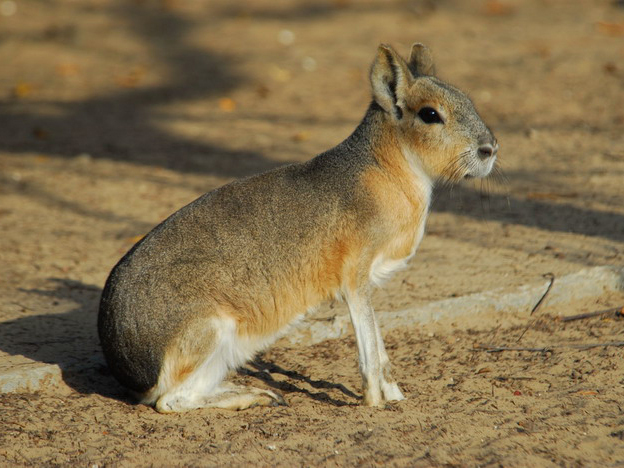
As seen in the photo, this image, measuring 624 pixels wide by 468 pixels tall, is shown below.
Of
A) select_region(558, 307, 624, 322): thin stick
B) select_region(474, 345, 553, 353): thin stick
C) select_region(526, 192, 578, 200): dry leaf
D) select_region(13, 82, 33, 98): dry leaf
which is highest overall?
select_region(526, 192, 578, 200): dry leaf

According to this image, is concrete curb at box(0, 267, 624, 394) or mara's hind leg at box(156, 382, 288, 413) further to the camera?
concrete curb at box(0, 267, 624, 394)

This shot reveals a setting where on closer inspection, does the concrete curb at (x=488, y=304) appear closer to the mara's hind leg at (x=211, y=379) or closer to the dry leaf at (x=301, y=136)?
the mara's hind leg at (x=211, y=379)

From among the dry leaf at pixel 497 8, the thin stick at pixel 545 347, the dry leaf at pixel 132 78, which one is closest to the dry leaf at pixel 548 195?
the thin stick at pixel 545 347

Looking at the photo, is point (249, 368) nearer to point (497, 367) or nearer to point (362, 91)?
point (497, 367)

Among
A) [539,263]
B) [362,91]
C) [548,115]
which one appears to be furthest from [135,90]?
[539,263]

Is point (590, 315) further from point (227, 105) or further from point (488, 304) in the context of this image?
point (227, 105)

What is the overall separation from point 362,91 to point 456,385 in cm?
607

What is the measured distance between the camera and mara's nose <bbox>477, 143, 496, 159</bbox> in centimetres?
396

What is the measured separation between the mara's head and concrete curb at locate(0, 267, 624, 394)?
1145mm

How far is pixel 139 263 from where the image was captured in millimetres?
4070

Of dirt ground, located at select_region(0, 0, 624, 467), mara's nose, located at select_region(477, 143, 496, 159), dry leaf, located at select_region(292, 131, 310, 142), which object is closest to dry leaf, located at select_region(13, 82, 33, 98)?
dirt ground, located at select_region(0, 0, 624, 467)

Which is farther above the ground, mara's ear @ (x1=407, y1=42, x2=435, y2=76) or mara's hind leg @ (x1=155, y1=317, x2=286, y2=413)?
mara's ear @ (x1=407, y1=42, x2=435, y2=76)

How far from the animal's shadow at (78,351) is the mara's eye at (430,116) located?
1.42m

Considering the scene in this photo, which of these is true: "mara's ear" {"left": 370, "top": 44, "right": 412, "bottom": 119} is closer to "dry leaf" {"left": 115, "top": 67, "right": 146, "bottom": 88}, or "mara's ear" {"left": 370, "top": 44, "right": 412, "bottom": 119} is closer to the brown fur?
the brown fur
